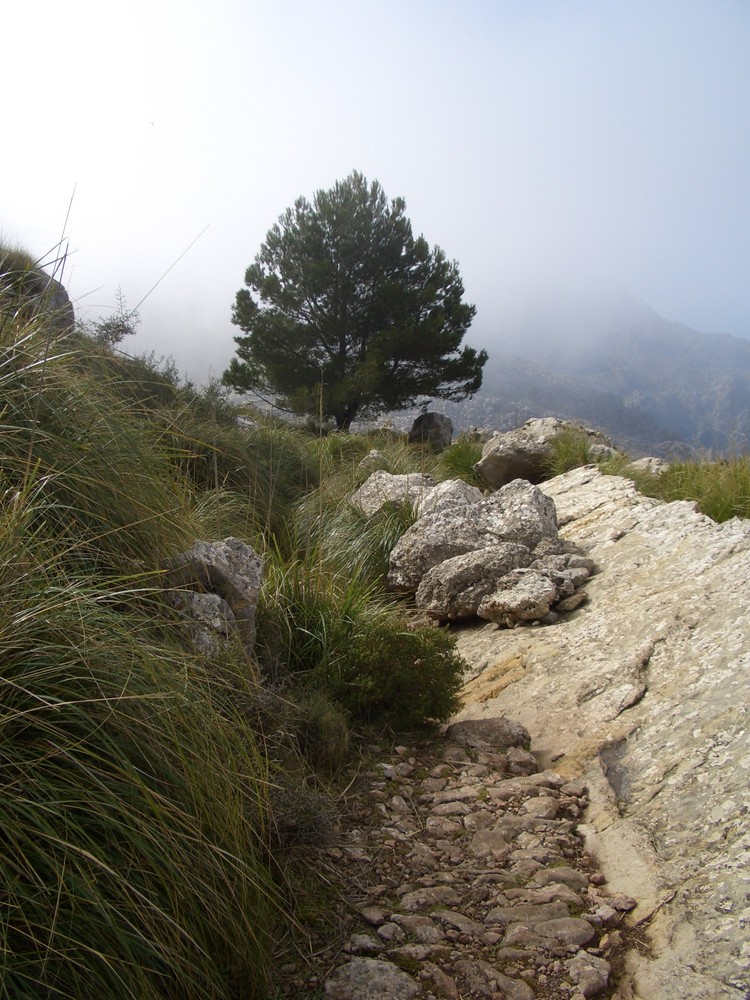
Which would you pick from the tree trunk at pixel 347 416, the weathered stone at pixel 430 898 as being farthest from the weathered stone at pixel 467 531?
the tree trunk at pixel 347 416

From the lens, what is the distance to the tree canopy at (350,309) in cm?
2294

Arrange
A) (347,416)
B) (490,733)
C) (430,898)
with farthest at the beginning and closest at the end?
(347,416), (490,733), (430,898)

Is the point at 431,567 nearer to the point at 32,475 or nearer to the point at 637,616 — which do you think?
the point at 637,616

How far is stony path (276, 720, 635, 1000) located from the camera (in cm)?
213

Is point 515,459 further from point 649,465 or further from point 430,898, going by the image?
point 430,898

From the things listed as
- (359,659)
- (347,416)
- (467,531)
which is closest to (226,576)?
(359,659)

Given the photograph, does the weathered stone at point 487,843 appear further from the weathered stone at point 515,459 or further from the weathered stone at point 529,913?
the weathered stone at point 515,459

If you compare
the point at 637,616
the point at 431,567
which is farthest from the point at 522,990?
the point at 431,567

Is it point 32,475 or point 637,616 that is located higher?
point 32,475

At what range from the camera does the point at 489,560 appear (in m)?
5.25

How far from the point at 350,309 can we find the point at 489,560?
19.3 m

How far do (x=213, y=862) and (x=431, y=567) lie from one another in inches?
150

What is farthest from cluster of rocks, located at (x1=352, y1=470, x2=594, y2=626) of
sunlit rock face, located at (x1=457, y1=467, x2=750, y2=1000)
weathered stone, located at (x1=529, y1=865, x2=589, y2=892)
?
weathered stone, located at (x1=529, y1=865, x2=589, y2=892)

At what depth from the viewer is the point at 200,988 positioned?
1776 millimetres
